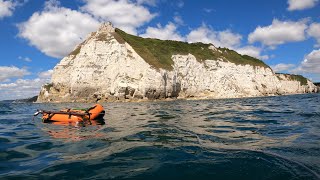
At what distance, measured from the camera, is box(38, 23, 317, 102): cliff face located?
6372 centimetres

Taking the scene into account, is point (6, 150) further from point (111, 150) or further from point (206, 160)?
point (206, 160)

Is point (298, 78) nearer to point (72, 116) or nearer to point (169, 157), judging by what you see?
point (72, 116)

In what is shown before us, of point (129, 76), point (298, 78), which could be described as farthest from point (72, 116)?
point (298, 78)

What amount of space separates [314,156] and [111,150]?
5.25 meters

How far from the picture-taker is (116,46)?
69.2 metres

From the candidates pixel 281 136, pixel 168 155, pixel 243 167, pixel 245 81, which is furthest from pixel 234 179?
pixel 245 81

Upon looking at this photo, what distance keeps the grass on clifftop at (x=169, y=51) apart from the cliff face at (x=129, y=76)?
1.47 metres

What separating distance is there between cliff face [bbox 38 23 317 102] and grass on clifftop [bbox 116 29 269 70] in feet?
4.82

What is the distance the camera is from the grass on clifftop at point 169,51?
69669 millimetres

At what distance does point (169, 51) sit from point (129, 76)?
15.7 metres

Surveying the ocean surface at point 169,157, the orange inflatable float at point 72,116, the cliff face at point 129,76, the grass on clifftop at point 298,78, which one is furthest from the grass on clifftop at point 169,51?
the ocean surface at point 169,157

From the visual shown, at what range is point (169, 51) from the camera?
76000 mm

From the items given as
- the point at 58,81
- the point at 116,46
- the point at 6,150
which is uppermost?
the point at 116,46

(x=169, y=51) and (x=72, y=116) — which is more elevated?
(x=169, y=51)
